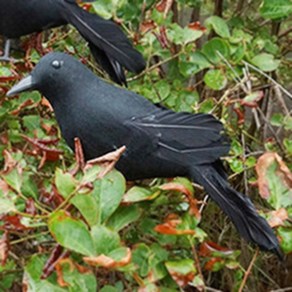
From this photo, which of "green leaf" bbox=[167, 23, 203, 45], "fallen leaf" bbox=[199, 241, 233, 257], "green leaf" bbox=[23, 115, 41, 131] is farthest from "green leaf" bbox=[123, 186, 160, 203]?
"green leaf" bbox=[167, 23, 203, 45]

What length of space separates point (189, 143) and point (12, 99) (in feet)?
1.57

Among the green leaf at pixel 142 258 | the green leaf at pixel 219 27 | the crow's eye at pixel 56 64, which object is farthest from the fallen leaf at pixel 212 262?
the green leaf at pixel 219 27

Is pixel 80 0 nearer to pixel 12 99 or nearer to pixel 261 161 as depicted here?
pixel 12 99

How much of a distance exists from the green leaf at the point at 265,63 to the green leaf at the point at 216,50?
0.25 feet

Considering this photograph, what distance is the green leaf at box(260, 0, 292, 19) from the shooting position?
4.82 feet

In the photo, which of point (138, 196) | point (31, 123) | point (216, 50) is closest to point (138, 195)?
point (138, 196)

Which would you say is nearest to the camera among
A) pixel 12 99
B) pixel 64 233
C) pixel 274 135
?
pixel 64 233

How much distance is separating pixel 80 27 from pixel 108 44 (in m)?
0.08

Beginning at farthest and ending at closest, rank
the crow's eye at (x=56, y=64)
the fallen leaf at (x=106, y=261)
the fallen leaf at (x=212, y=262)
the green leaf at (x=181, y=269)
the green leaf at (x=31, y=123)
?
the green leaf at (x=31, y=123) → the crow's eye at (x=56, y=64) → the fallen leaf at (x=212, y=262) → the green leaf at (x=181, y=269) → the fallen leaf at (x=106, y=261)

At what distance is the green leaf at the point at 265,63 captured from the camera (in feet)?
5.05

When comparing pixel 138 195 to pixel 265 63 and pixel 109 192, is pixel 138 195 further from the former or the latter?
pixel 265 63

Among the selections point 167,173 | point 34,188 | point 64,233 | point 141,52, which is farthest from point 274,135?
point 64,233

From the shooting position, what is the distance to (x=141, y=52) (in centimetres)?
159

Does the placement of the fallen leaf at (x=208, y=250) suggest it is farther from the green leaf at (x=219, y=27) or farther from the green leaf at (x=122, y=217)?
the green leaf at (x=219, y=27)
